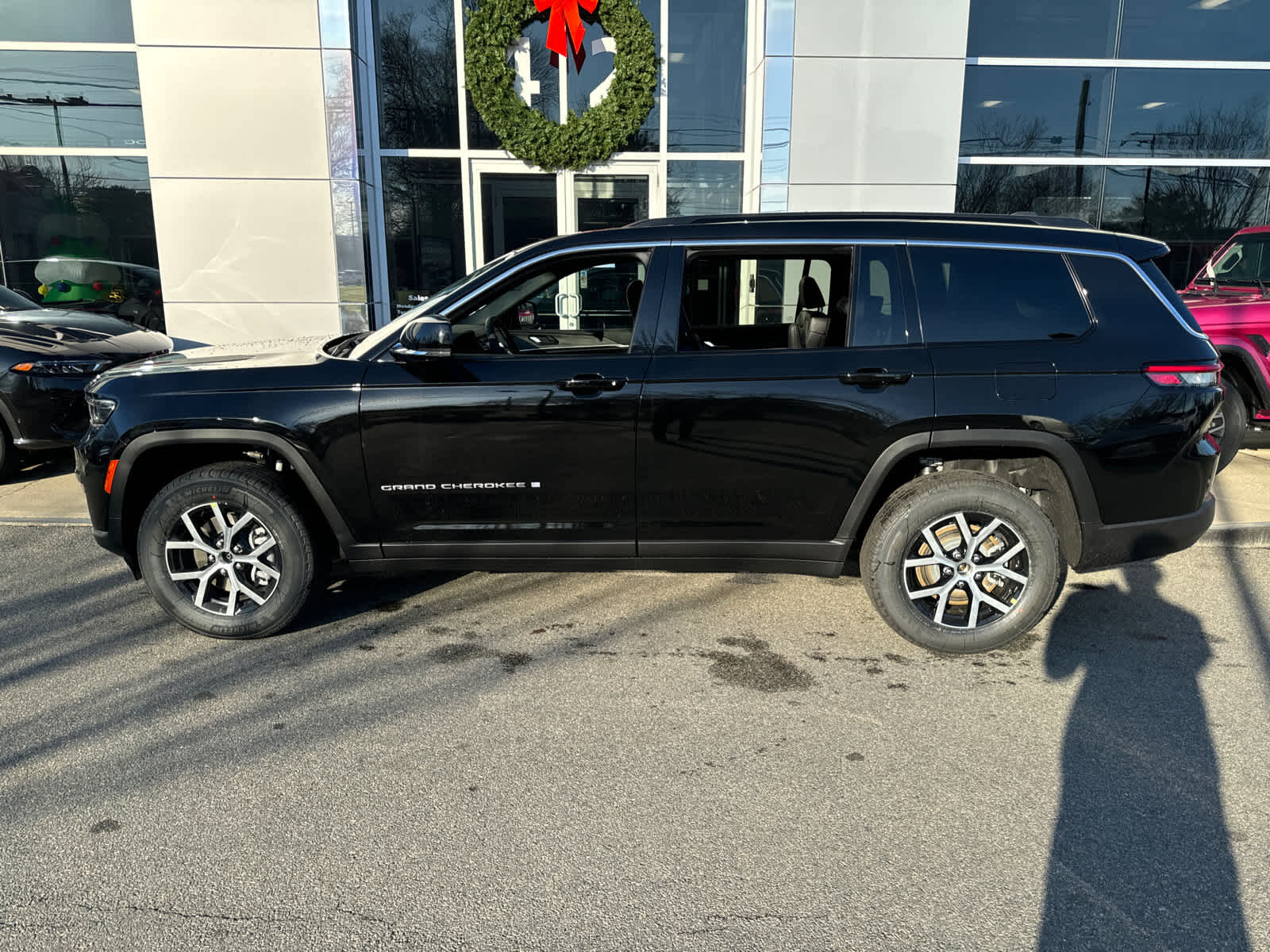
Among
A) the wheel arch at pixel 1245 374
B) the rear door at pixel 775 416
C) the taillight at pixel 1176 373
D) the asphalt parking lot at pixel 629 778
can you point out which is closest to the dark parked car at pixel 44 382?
the asphalt parking lot at pixel 629 778

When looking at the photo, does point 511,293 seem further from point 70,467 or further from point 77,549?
point 70,467

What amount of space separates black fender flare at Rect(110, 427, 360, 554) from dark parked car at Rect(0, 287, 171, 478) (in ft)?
10.8

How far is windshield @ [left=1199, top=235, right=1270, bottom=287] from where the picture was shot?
7.16m

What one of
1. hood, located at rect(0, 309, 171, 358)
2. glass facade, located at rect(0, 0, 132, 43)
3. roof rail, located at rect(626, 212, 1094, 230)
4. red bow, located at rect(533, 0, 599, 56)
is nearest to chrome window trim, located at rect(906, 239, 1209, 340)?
roof rail, located at rect(626, 212, 1094, 230)

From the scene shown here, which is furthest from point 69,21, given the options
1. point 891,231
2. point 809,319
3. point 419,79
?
point 891,231

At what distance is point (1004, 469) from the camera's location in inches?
164

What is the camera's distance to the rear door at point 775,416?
12.6ft

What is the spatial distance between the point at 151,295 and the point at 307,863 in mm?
9838

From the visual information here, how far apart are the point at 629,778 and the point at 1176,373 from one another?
2.89m

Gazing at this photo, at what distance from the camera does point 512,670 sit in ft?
12.6

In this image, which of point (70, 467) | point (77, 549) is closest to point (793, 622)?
point (77, 549)

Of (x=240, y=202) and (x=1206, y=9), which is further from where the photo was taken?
(x=1206, y=9)

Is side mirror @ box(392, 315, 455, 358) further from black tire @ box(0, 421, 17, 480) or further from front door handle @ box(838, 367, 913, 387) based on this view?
black tire @ box(0, 421, 17, 480)

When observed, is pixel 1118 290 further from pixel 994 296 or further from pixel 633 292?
pixel 633 292
